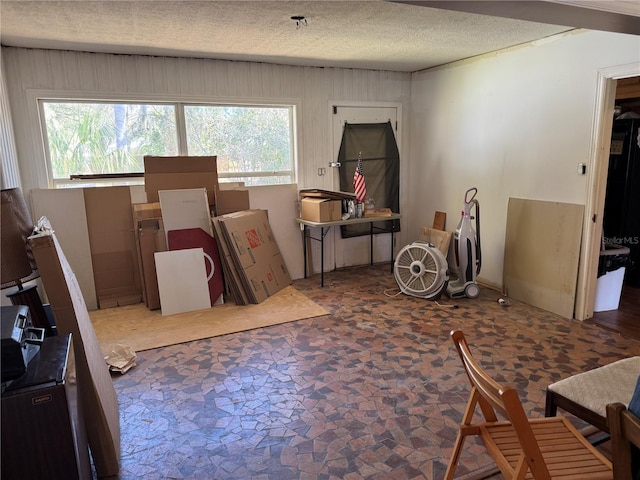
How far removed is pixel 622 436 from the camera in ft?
4.27

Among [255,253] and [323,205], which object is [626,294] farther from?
[255,253]

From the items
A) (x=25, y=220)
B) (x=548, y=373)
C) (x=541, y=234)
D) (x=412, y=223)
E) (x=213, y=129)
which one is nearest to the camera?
(x=25, y=220)

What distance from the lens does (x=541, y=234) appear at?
13.5 ft

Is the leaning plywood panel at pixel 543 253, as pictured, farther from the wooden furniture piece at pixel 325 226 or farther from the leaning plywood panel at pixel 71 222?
the leaning plywood panel at pixel 71 222

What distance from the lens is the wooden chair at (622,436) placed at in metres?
1.27

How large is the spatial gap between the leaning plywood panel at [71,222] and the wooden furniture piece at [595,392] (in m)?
4.12

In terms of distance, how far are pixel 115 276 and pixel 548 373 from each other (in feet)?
13.1

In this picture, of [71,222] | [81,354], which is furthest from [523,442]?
[71,222]

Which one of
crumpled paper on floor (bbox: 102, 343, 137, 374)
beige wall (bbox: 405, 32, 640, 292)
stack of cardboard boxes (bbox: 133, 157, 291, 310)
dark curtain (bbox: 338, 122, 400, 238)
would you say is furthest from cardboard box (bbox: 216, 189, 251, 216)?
beige wall (bbox: 405, 32, 640, 292)

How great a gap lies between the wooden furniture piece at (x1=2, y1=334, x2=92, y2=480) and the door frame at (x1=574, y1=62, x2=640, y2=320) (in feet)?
13.0

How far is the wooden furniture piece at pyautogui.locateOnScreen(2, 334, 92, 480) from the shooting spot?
1454mm

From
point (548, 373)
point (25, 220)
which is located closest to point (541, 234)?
point (548, 373)

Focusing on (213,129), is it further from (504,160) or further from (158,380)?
(504,160)

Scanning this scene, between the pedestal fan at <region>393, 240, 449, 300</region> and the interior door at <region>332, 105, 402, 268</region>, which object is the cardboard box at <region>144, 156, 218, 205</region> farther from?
the pedestal fan at <region>393, 240, 449, 300</region>
